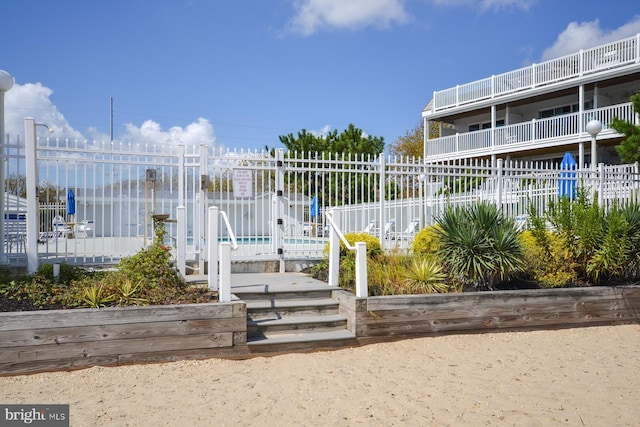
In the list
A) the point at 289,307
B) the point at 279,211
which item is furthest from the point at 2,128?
the point at 289,307

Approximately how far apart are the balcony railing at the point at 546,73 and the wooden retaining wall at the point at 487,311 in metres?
15.9

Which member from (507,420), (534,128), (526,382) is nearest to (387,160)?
(526,382)

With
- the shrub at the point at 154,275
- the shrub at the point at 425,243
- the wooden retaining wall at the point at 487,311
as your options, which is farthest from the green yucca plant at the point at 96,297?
the shrub at the point at 425,243

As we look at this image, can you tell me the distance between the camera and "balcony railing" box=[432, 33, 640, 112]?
19.8m

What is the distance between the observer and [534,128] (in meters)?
22.1

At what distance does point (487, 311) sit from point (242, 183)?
4.37 meters

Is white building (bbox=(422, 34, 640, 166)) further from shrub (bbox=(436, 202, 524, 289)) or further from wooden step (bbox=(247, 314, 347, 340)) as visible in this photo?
wooden step (bbox=(247, 314, 347, 340))

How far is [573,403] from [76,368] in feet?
15.3

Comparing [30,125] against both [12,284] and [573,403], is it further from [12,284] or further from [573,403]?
[573,403]

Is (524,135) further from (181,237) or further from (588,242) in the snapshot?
(181,237)

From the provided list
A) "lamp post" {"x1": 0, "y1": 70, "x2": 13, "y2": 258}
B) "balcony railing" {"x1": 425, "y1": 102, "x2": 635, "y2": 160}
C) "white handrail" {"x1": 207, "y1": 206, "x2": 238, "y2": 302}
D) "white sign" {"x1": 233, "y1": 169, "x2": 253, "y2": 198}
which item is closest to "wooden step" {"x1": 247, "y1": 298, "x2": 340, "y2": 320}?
"white handrail" {"x1": 207, "y1": 206, "x2": 238, "y2": 302}

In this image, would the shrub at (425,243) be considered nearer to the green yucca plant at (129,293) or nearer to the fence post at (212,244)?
the fence post at (212,244)

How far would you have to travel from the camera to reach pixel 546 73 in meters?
22.6

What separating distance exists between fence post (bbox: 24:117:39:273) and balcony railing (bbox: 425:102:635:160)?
19.6m
